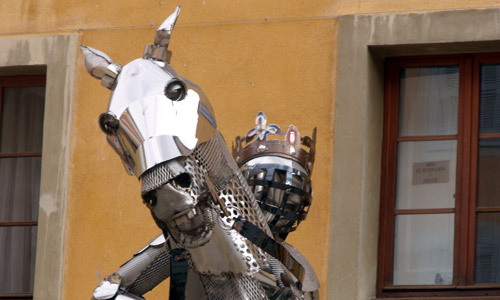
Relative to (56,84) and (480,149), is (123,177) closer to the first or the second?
(56,84)

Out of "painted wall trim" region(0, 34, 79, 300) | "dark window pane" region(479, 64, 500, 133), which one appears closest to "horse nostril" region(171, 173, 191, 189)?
"dark window pane" region(479, 64, 500, 133)

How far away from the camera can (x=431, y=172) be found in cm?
1191

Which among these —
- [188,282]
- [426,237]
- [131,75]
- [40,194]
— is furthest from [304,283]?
[40,194]

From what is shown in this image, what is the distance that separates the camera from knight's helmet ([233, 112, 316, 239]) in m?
9.97

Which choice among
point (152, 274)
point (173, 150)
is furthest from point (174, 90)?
point (152, 274)

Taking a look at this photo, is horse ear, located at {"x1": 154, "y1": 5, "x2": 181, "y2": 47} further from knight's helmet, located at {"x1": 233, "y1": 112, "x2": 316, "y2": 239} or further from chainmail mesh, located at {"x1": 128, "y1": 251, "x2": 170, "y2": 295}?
knight's helmet, located at {"x1": 233, "y1": 112, "x2": 316, "y2": 239}

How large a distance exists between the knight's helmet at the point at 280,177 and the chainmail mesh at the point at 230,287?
1.16 m

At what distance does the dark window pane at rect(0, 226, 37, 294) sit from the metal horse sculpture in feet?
12.3

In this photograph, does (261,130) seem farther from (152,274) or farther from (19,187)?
(19,187)

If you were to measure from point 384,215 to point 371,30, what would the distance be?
3.69 ft

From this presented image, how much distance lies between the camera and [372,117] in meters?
11.9

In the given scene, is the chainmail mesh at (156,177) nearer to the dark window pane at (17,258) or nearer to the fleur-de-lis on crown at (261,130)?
the fleur-de-lis on crown at (261,130)

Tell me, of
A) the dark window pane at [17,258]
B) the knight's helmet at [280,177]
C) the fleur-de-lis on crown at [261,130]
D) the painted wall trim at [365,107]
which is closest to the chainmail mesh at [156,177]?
the knight's helmet at [280,177]

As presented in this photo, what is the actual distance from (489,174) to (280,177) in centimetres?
219
